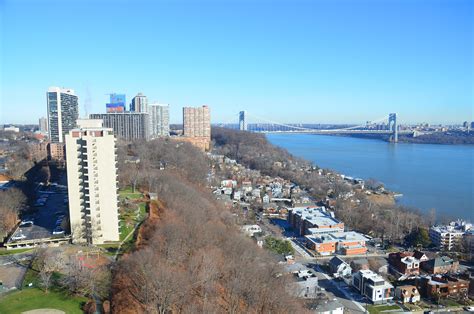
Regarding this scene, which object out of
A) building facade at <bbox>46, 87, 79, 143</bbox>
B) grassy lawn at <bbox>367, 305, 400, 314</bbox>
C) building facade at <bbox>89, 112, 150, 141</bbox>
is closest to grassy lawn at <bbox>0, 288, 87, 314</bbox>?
grassy lawn at <bbox>367, 305, 400, 314</bbox>

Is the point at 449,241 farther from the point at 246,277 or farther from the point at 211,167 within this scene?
the point at 211,167

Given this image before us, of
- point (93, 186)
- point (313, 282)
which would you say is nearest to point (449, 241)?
point (313, 282)

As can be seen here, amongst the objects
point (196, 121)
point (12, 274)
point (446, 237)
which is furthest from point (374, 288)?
point (196, 121)

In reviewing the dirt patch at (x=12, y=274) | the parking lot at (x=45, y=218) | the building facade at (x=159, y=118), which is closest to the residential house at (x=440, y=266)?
the parking lot at (x=45, y=218)

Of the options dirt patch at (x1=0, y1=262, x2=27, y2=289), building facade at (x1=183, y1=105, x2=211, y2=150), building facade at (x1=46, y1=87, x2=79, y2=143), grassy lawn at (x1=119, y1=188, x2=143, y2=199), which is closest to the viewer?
dirt patch at (x1=0, y1=262, x2=27, y2=289)

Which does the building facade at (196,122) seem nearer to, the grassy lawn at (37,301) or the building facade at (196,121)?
the building facade at (196,121)

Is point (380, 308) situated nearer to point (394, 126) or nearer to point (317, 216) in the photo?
point (317, 216)

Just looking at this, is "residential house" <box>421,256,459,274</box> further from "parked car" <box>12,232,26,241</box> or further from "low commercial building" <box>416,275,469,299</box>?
"parked car" <box>12,232,26,241</box>
